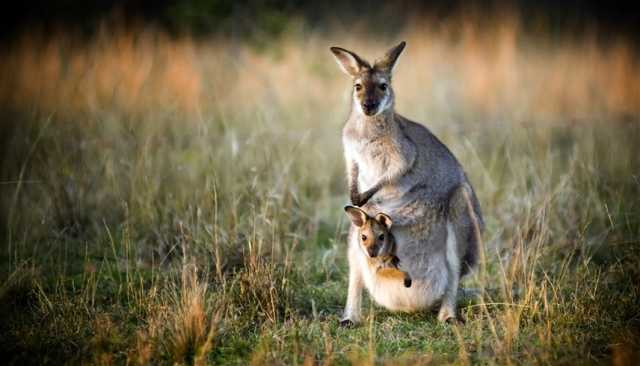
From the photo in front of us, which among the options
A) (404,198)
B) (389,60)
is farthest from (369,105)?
(404,198)

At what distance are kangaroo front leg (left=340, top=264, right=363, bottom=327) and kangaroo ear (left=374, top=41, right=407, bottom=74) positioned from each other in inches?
52.3

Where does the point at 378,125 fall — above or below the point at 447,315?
above

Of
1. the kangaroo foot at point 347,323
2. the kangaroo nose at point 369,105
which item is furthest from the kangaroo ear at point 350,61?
the kangaroo foot at point 347,323

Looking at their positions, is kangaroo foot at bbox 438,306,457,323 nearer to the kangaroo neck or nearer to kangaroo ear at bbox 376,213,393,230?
kangaroo ear at bbox 376,213,393,230

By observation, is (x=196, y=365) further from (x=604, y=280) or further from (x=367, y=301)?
(x=604, y=280)

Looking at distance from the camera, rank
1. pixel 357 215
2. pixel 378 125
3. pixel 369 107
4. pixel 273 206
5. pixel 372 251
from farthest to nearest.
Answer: pixel 273 206 < pixel 378 125 < pixel 369 107 < pixel 357 215 < pixel 372 251

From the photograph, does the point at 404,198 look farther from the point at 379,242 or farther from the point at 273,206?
the point at 273,206

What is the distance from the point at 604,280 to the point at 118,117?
4.78m

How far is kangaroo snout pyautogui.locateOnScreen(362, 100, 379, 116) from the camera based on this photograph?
14.6 ft

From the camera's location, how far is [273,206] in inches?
218

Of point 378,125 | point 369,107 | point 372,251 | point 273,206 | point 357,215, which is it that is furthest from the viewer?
point 273,206

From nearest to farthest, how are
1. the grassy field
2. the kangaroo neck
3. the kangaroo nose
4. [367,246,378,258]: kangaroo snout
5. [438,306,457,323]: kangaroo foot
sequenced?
the grassy field < [367,246,378,258]: kangaroo snout < [438,306,457,323]: kangaroo foot < the kangaroo nose < the kangaroo neck

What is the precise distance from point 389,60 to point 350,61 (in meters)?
0.26

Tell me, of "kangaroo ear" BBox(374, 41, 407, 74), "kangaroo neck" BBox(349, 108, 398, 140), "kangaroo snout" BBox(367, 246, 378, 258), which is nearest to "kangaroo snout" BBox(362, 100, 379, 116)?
"kangaroo neck" BBox(349, 108, 398, 140)
